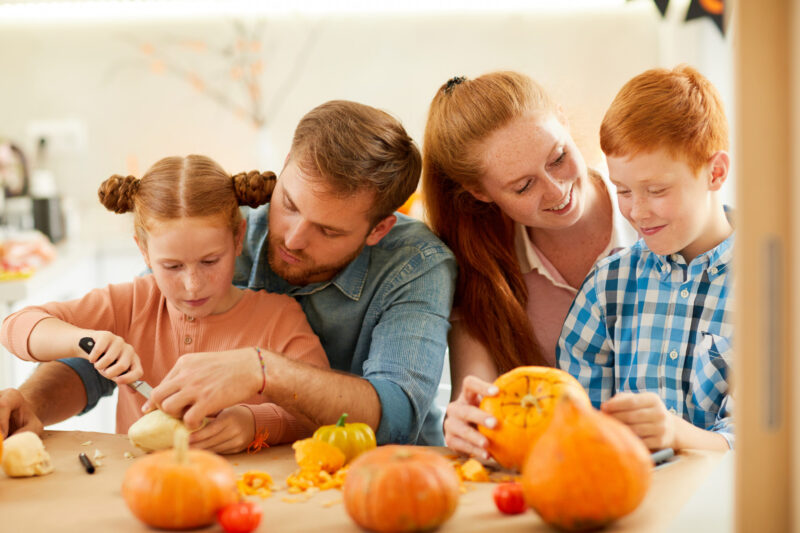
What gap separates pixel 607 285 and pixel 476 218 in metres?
0.34

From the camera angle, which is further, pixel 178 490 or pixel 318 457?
pixel 318 457

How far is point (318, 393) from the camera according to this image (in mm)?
1245

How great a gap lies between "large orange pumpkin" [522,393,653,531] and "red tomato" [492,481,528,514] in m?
0.06

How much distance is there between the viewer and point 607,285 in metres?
1.48

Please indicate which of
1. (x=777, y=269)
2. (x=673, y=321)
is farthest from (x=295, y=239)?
(x=777, y=269)

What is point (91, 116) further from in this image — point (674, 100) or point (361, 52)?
point (674, 100)

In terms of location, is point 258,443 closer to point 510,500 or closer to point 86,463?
point 86,463

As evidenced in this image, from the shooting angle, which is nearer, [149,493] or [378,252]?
[149,493]

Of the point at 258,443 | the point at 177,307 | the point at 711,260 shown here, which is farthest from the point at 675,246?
the point at 177,307

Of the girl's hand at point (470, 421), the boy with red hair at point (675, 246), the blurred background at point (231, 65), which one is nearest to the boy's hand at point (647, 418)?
the girl's hand at point (470, 421)

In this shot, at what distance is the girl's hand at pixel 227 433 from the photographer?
45.0 inches

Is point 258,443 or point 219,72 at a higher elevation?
point 219,72


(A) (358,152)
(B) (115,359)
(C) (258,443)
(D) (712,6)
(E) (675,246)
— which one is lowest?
(C) (258,443)

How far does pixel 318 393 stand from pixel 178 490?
17.1 inches
